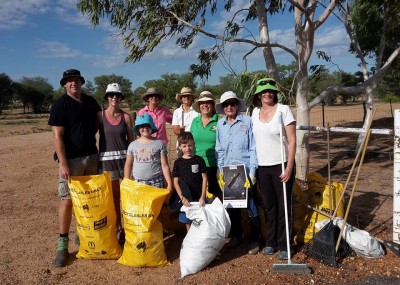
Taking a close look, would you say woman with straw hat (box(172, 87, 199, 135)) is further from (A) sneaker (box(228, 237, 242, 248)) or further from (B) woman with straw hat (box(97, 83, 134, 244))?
(A) sneaker (box(228, 237, 242, 248))

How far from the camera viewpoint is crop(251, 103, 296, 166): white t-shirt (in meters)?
3.82

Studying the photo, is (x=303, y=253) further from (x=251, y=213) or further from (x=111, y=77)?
(x=111, y=77)

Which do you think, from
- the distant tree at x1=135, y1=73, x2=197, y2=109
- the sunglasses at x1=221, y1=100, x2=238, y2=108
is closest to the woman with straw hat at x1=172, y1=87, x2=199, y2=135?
the sunglasses at x1=221, y1=100, x2=238, y2=108

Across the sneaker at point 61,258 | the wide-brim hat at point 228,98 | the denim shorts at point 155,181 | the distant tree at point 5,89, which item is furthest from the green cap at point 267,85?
the distant tree at point 5,89

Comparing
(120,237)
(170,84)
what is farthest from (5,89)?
(120,237)

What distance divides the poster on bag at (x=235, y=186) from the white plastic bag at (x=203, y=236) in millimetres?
239

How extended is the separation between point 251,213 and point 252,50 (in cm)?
371

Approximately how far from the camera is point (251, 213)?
13.9 feet

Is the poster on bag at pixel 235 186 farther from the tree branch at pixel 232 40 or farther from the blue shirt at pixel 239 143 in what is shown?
the tree branch at pixel 232 40

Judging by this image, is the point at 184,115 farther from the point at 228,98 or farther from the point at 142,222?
the point at 142,222

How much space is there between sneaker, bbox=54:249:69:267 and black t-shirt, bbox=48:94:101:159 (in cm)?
105

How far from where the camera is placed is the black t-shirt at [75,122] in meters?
3.98

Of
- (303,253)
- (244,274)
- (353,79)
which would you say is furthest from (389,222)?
(353,79)

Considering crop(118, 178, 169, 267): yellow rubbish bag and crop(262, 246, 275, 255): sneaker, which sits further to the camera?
crop(262, 246, 275, 255): sneaker
